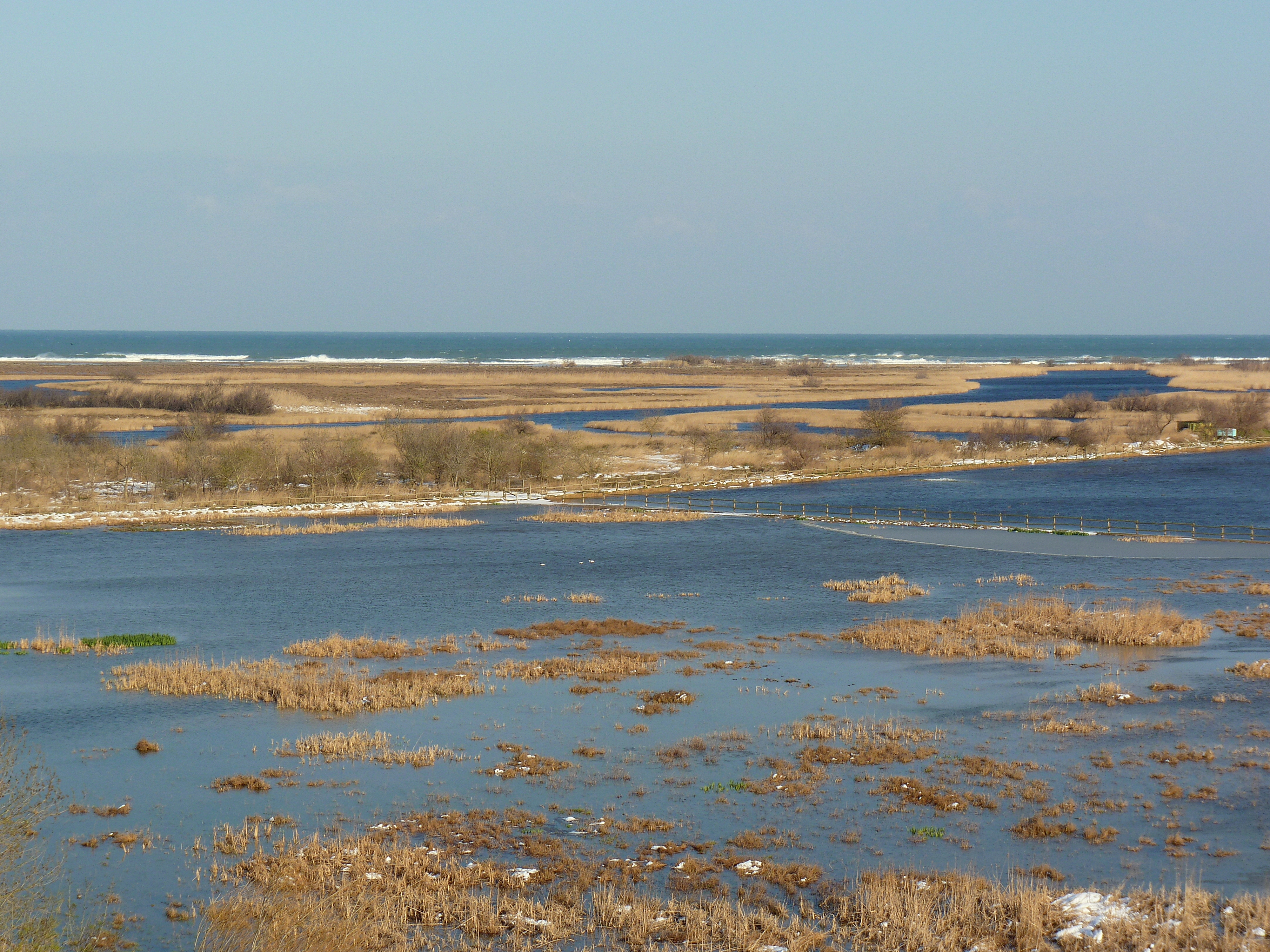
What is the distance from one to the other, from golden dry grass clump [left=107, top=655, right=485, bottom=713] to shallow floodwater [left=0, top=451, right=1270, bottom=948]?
1.80 feet

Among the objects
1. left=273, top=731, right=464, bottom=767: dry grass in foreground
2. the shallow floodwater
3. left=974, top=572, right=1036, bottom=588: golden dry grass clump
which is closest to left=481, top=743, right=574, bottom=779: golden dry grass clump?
the shallow floodwater

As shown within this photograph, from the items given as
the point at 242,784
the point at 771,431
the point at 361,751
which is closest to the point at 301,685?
the point at 361,751

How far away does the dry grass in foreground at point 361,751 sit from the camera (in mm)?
24062

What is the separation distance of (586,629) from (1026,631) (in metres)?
13.3

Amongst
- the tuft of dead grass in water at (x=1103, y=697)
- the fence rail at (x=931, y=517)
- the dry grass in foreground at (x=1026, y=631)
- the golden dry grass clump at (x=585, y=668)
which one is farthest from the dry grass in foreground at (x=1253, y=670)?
the fence rail at (x=931, y=517)

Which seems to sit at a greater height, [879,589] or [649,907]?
[649,907]

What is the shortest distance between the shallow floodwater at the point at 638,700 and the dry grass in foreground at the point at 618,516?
4.28m

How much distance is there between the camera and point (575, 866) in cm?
1859

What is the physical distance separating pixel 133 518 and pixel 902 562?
39.0 metres

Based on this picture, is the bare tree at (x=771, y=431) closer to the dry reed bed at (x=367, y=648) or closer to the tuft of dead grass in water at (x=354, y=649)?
the dry reed bed at (x=367, y=648)

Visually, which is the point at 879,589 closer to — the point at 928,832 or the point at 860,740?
the point at 860,740

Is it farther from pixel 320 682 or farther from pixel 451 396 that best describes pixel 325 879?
pixel 451 396

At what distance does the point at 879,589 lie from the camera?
44156 millimetres

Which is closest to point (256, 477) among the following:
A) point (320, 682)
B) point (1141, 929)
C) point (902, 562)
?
point (902, 562)
